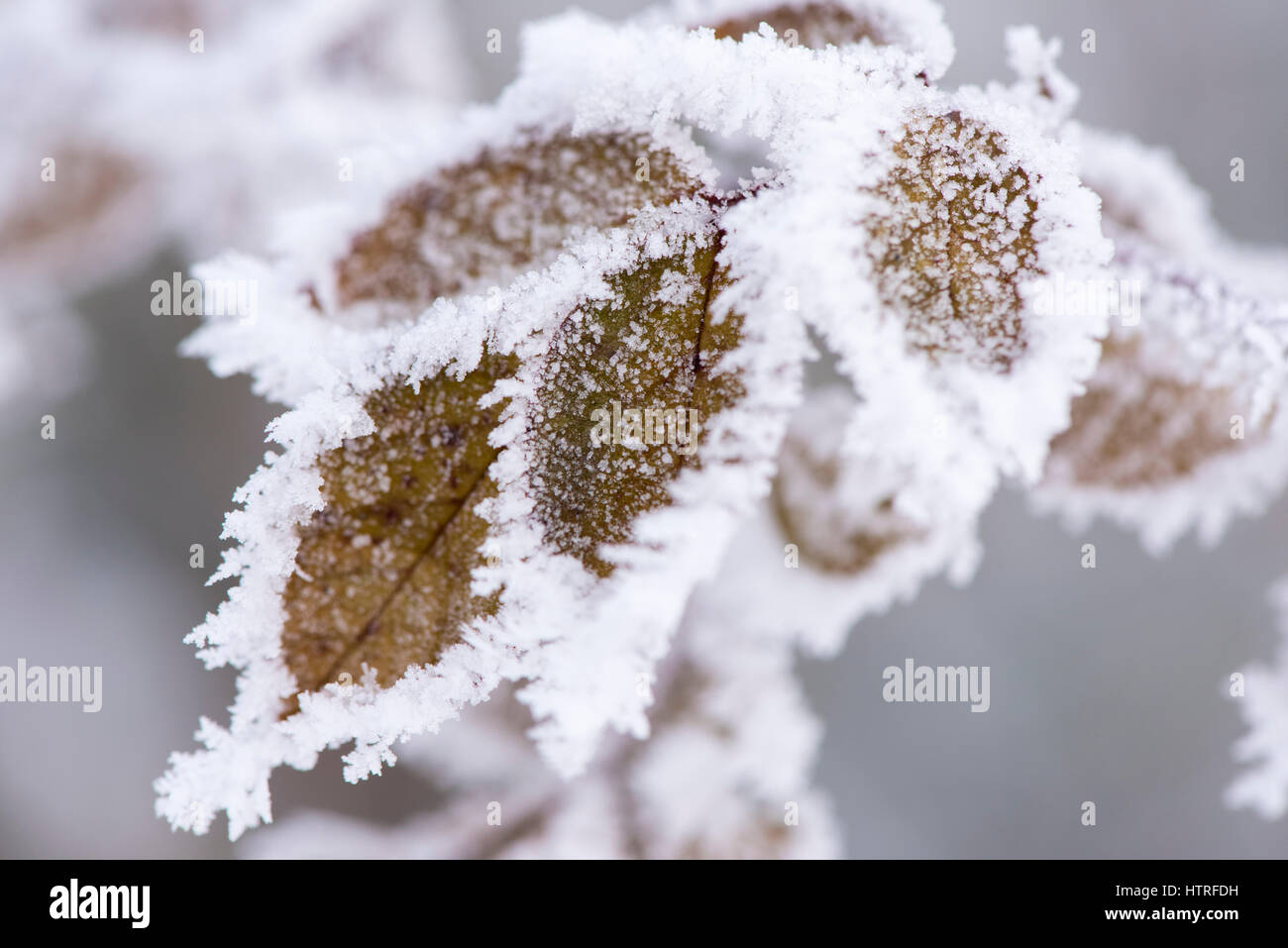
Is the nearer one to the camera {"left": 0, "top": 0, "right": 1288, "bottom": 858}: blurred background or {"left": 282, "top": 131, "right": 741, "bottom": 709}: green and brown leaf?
{"left": 282, "top": 131, "right": 741, "bottom": 709}: green and brown leaf

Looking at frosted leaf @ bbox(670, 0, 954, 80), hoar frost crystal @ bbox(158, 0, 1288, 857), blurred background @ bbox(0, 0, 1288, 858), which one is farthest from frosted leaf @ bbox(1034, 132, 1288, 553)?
blurred background @ bbox(0, 0, 1288, 858)

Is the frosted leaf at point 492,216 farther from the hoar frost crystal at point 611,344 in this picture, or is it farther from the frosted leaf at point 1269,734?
the frosted leaf at point 1269,734

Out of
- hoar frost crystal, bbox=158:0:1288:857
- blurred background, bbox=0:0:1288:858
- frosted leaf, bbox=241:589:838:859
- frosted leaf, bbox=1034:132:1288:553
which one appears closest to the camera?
hoar frost crystal, bbox=158:0:1288:857

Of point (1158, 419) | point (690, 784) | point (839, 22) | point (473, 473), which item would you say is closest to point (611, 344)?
point (473, 473)

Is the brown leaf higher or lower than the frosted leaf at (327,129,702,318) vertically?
lower

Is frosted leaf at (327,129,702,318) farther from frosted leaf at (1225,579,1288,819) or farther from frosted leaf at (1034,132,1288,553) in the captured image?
frosted leaf at (1225,579,1288,819)

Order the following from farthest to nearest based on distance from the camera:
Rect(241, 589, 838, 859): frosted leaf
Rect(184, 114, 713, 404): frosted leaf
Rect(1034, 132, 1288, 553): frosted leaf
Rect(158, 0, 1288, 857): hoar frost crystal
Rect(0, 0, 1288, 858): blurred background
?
Rect(0, 0, 1288, 858): blurred background < Rect(241, 589, 838, 859): frosted leaf < Rect(1034, 132, 1288, 553): frosted leaf < Rect(184, 114, 713, 404): frosted leaf < Rect(158, 0, 1288, 857): hoar frost crystal

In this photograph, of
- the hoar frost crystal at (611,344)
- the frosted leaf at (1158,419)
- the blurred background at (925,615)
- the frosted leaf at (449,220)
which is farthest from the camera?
the blurred background at (925,615)

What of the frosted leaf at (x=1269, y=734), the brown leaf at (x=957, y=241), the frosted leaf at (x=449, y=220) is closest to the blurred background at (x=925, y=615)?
the frosted leaf at (x=1269, y=734)
